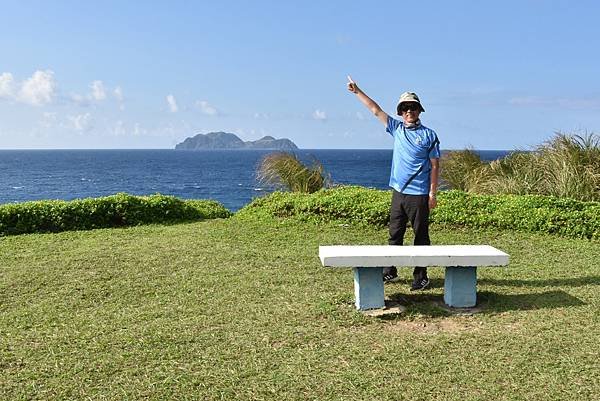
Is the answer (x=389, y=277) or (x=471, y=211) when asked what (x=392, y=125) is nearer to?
(x=389, y=277)

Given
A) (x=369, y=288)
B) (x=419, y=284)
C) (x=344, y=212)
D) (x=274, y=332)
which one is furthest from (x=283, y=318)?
(x=344, y=212)

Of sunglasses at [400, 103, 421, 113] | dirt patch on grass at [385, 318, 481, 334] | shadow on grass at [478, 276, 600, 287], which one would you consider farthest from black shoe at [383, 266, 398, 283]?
sunglasses at [400, 103, 421, 113]

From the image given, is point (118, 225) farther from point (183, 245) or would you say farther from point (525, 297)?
point (525, 297)

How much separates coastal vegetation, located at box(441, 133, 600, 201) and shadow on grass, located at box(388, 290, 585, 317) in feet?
17.5

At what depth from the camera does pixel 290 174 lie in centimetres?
1279

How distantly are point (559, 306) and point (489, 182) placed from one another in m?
6.64

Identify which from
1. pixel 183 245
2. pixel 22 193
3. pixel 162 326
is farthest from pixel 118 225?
pixel 22 193

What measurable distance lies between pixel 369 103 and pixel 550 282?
8.74ft

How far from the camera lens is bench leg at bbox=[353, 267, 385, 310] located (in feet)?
16.9

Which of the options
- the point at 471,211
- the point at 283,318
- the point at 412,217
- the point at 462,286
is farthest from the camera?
the point at 471,211


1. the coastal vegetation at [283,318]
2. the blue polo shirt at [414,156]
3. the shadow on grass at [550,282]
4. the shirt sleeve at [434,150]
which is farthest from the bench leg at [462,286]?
the shirt sleeve at [434,150]

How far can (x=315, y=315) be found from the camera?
16.8ft

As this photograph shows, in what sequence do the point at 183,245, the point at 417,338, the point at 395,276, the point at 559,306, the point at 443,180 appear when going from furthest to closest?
1. the point at 443,180
2. the point at 183,245
3. the point at 395,276
4. the point at 559,306
5. the point at 417,338

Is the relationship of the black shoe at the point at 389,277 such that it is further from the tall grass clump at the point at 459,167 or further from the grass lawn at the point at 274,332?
the tall grass clump at the point at 459,167
